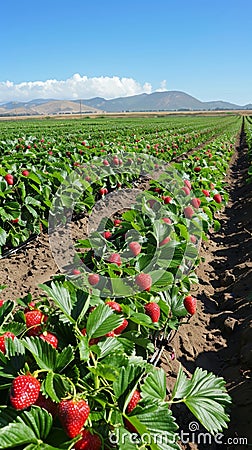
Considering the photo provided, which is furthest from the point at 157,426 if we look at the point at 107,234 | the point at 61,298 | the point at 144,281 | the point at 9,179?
the point at 9,179

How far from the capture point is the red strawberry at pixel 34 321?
1807 millimetres

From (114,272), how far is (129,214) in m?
1.01

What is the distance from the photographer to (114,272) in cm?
257

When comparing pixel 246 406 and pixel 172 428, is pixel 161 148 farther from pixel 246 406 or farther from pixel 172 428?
pixel 172 428

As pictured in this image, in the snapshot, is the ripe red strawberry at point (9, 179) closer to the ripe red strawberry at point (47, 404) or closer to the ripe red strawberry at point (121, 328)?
the ripe red strawberry at point (121, 328)

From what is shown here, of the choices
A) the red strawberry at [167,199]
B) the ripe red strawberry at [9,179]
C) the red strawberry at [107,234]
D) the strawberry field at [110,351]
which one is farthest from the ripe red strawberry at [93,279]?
the ripe red strawberry at [9,179]

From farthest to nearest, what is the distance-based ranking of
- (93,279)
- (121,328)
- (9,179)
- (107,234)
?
1. (9,179)
2. (107,234)
3. (93,279)
4. (121,328)

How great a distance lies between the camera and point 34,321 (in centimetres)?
184

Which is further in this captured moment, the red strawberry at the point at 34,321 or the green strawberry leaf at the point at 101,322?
the red strawberry at the point at 34,321

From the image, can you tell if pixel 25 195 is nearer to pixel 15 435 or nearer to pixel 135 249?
pixel 135 249

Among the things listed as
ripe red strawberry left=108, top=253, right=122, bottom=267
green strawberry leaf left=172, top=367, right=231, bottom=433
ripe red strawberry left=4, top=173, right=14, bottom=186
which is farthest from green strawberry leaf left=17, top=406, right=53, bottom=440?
ripe red strawberry left=4, top=173, right=14, bottom=186

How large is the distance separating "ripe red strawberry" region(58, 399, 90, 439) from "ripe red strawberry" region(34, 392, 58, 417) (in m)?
0.10

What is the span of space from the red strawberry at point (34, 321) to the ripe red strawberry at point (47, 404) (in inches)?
14.8

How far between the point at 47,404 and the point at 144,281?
1.02m
